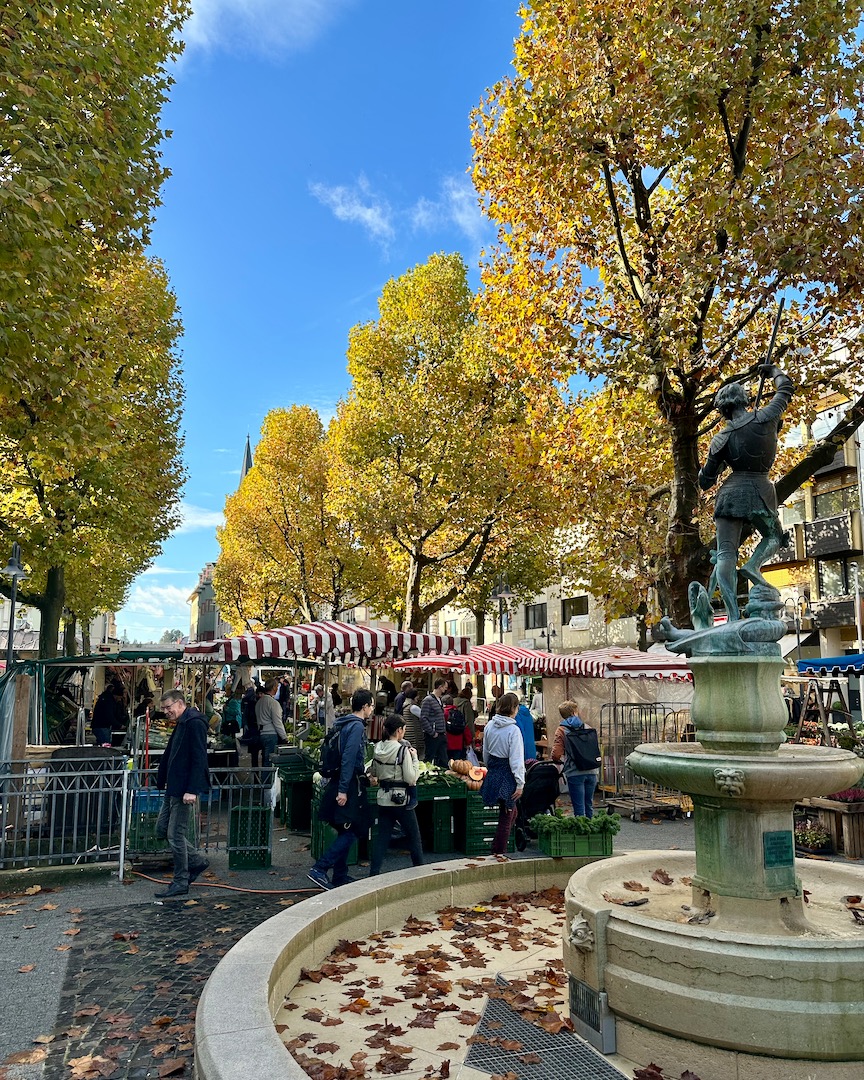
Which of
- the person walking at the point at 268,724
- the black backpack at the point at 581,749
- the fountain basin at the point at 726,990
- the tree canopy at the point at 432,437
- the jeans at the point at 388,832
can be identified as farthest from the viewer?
the tree canopy at the point at 432,437

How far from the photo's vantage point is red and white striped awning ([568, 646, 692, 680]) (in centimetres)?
1418

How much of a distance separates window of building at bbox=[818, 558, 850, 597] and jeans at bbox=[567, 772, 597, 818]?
25711 millimetres

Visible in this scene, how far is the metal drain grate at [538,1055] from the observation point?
4.29m

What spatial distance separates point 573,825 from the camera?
785 centimetres

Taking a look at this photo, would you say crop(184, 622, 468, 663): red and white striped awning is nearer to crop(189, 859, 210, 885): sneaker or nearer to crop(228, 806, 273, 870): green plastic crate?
crop(228, 806, 273, 870): green plastic crate

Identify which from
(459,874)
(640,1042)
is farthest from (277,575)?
(640,1042)

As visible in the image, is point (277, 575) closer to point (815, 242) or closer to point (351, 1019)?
point (815, 242)

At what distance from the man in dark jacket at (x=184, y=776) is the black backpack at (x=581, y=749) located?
4.64 m

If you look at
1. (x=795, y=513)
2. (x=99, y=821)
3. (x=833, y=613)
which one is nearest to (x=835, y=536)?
(x=833, y=613)

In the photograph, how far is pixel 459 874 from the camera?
7281 millimetres

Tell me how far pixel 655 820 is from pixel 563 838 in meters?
6.16

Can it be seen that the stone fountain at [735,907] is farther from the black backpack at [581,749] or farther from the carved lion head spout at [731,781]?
the black backpack at [581,749]

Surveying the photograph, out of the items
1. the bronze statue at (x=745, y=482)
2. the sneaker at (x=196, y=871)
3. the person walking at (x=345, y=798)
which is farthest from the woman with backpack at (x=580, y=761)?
the bronze statue at (x=745, y=482)

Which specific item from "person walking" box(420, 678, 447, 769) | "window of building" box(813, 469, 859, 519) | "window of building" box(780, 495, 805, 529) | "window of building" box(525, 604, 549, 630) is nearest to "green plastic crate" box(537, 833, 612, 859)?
"person walking" box(420, 678, 447, 769)
